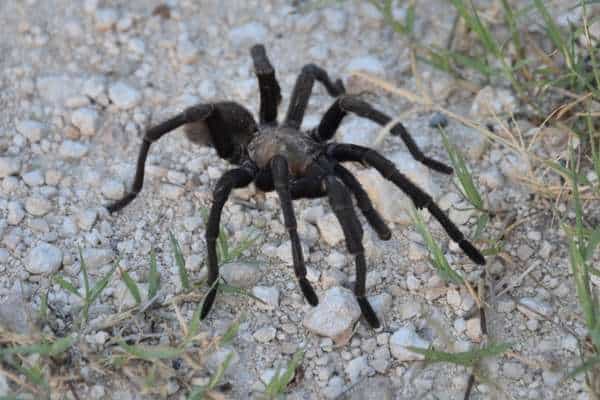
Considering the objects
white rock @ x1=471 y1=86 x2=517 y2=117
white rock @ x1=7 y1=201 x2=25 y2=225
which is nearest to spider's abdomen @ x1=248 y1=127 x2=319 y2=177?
white rock @ x1=471 y1=86 x2=517 y2=117

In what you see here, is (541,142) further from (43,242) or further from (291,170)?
(43,242)

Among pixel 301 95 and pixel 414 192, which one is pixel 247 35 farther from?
pixel 414 192

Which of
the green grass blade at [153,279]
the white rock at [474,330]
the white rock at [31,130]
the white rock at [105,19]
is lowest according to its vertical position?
the white rock at [474,330]

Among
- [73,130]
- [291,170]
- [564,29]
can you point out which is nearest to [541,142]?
[564,29]

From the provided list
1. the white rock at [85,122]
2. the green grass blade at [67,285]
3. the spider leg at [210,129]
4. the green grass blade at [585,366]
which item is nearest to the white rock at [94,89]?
the white rock at [85,122]

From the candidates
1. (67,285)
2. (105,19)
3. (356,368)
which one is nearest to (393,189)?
(356,368)

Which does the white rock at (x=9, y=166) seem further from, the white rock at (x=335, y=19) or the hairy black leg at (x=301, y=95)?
the white rock at (x=335, y=19)
